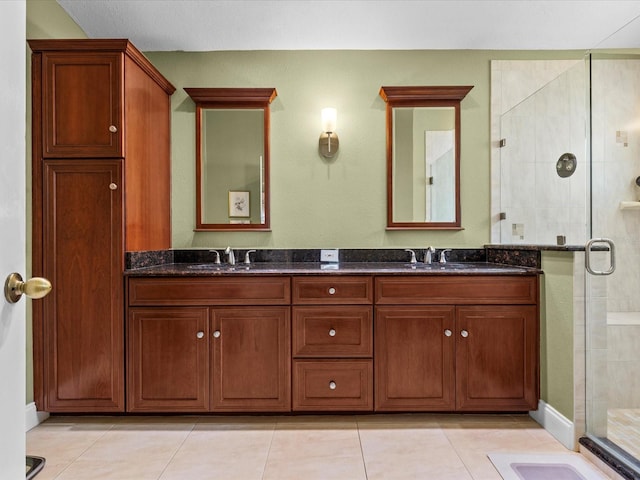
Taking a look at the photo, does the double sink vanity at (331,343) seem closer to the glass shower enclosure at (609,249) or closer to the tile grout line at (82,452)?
the tile grout line at (82,452)

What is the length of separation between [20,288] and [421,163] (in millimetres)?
2700

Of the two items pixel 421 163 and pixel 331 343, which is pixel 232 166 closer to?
pixel 421 163

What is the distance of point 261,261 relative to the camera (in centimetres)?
310

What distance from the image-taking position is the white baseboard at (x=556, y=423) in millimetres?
2133

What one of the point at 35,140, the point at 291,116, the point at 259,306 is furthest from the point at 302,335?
the point at 35,140

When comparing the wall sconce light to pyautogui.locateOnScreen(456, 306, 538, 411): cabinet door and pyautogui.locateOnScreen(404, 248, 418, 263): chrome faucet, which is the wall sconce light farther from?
pyautogui.locateOnScreen(456, 306, 538, 411): cabinet door

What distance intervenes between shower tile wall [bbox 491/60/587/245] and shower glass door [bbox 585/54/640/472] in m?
0.16

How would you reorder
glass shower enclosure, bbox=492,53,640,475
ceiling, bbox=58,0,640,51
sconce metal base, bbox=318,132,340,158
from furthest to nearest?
sconce metal base, bbox=318,132,340,158, ceiling, bbox=58,0,640,51, glass shower enclosure, bbox=492,53,640,475

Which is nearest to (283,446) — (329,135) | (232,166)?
(232,166)

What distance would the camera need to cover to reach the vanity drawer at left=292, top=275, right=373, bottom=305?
243 centimetres

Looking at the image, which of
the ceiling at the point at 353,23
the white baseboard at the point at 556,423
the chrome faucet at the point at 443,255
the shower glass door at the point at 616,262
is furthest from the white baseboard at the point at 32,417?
the shower glass door at the point at 616,262

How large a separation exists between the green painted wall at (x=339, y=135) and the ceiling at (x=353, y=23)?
0.09 metres

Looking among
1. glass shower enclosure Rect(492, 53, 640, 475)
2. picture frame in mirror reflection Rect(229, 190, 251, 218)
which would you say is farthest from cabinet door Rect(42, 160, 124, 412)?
glass shower enclosure Rect(492, 53, 640, 475)

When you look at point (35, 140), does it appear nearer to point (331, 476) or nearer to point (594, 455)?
point (331, 476)
